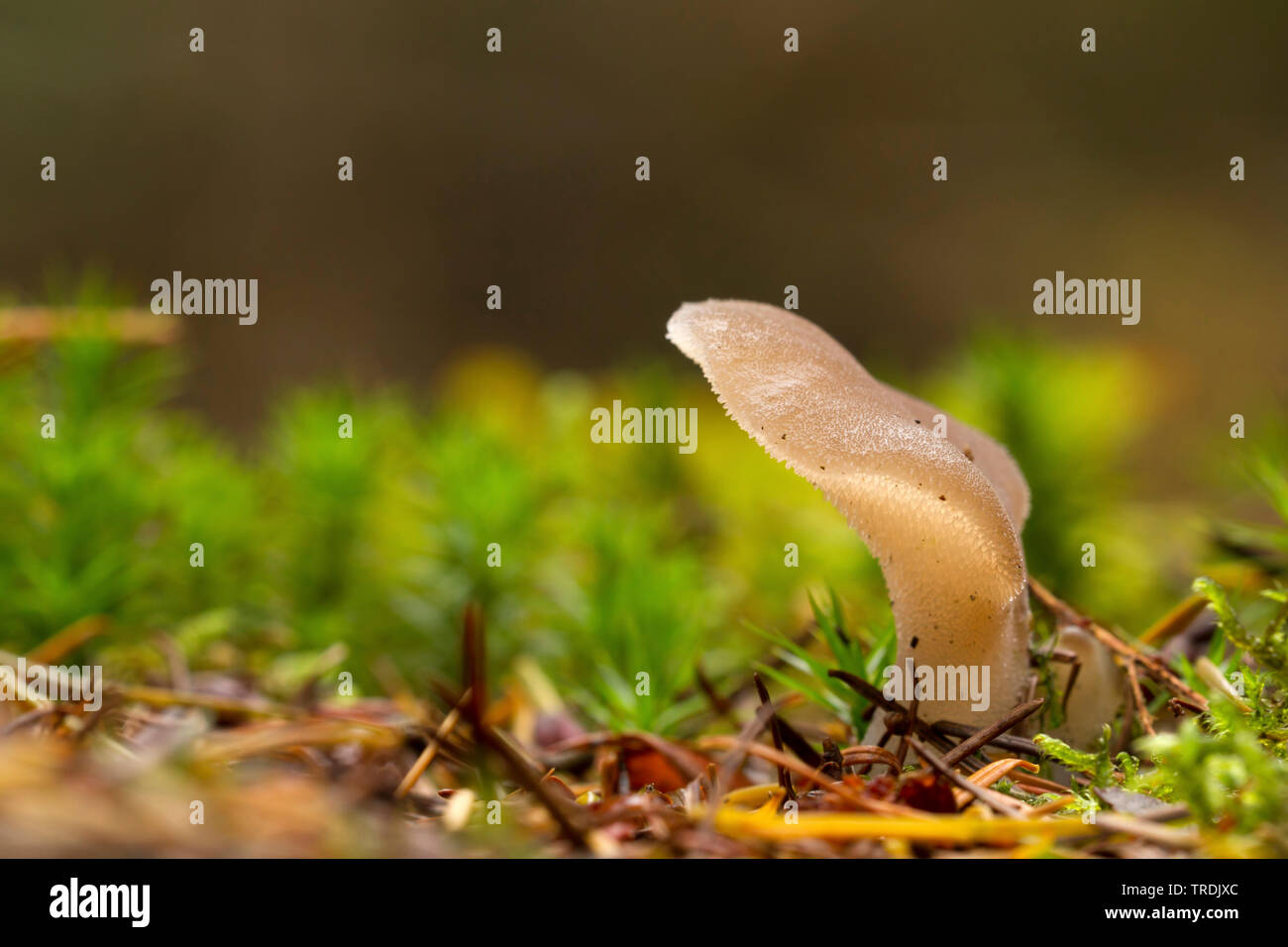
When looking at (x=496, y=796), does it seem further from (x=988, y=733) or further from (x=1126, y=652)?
(x=1126, y=652)

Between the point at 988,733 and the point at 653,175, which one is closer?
the point at 988,733

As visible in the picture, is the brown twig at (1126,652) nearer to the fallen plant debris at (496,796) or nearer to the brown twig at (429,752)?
the fallen plant debris at (496,796)

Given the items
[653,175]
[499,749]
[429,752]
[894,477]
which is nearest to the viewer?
[499,749]

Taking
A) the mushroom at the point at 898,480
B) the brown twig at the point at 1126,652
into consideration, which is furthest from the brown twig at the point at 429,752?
the brown twig at the point at 1126,652

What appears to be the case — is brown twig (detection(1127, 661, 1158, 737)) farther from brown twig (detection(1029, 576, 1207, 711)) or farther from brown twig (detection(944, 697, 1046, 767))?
brown twig (detection(944, 697, 1046, 767))

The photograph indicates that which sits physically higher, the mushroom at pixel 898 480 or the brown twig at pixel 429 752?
the mushroom at pixel 898 480

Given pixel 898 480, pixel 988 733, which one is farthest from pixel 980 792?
pixel 898 480
